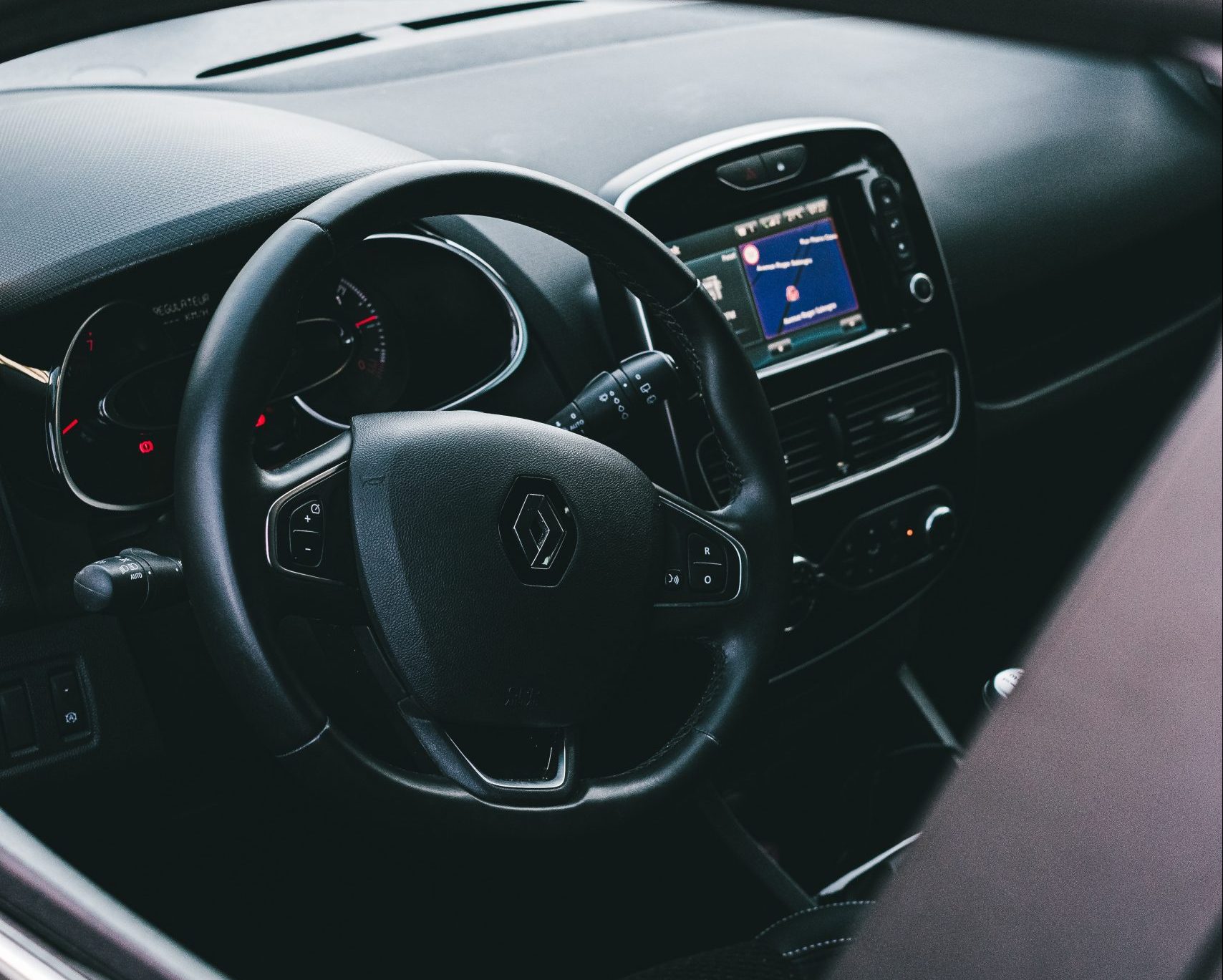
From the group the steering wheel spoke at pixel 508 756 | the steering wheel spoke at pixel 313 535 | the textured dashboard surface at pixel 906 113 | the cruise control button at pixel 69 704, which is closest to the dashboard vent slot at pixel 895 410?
the textured dashboard surface at pixel 906 113

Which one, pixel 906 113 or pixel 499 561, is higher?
pixel 906 113

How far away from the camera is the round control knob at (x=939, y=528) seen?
1.93 meters

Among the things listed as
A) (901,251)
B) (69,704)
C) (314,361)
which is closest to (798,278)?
(901,251)

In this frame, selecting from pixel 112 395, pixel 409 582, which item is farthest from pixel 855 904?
pixel 112 395

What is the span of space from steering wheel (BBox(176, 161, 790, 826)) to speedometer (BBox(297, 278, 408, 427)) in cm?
25

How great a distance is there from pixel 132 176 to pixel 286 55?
56 centimetres

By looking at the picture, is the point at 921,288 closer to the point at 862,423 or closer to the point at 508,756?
the point at 862,423

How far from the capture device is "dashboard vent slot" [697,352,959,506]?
5.71 feet

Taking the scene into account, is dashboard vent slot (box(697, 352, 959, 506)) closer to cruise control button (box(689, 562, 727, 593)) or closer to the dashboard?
the dashboard

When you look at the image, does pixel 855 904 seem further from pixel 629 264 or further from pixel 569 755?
pixel 629 264

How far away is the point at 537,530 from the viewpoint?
1.17 meters

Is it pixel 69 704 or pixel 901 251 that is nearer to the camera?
pixel 69 704

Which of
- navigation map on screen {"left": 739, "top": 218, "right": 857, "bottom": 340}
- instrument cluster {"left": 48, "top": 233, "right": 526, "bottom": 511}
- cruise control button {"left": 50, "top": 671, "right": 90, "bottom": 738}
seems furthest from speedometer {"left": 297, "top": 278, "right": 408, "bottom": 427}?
navigation map on screen {"left": 739, "top": 218, "right": 857, "bottom": 340}

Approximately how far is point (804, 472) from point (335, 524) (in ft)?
2.74
